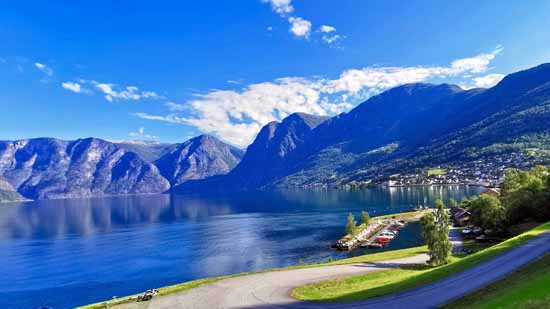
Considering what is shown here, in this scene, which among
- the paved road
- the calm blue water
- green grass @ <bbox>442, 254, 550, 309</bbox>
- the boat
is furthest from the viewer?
the boat

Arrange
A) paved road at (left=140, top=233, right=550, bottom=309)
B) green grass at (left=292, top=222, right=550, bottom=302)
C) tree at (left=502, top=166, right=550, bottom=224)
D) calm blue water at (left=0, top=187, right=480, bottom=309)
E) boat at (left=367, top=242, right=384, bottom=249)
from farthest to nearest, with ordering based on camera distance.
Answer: boat at (left=367, top=242, right=384, bottom=249) < calm blue water at (left=0, top=187, right=480, bottom=309) < tree at (left=502, top=166, right=550, bottom=224) < green grass at (left=292, top=222, right=550, bottom=302) < paved road at (left=140, top=233, right=550, bottom=309)

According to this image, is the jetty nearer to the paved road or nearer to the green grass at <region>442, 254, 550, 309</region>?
the paved road

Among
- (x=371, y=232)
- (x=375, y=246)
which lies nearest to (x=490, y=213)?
(x=375, y=246)

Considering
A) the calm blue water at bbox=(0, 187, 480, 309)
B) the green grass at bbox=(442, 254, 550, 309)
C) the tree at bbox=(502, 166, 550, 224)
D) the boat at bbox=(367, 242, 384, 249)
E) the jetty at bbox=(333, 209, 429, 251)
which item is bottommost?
the calm blue water at bbox=(0, 187, 480, 309)

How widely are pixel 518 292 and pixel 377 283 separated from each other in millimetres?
18886

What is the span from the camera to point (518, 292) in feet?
85.6

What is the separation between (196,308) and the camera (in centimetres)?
3859

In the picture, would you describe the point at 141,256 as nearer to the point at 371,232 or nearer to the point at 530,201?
the point at 371,232

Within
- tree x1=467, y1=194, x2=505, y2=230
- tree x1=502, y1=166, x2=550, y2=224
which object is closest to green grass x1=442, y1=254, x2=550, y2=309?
tree x1=502, y1=166, x2=550, y2=224

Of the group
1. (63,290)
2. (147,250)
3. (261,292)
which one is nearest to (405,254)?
(261,292)

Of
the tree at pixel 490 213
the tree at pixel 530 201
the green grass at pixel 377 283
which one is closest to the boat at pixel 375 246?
the tree at pixel 490 213

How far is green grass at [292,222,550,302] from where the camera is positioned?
3781 cm

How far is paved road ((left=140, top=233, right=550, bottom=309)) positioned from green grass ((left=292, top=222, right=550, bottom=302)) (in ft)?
4.54

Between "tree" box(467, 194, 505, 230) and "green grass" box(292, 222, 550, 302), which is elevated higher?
"tree" box(467, 194, 505, 230)
